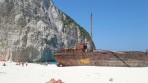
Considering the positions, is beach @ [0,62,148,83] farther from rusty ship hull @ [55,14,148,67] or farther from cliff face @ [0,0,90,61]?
cliff face @ [0,0,90,61]

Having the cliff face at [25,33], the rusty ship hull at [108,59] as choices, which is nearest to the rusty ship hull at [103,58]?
the rusty ship hull at [108,59]

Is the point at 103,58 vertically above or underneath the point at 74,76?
above

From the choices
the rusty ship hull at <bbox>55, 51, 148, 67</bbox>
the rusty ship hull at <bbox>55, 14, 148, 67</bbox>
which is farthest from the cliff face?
the rusty ship hull at <bbox>55, 51, 148, 67</bbox>

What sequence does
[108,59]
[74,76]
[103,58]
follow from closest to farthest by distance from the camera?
[74,76] < [108,59] < [103,58]

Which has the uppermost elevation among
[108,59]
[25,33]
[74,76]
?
[25,33]

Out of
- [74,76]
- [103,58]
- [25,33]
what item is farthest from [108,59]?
[25,33]

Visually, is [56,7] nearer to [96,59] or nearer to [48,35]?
[48,35]

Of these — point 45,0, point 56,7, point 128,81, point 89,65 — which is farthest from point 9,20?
point 128,81

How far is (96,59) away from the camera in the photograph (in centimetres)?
2488

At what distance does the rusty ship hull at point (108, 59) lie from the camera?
23.2 metres

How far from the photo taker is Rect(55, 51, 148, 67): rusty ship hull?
23.2 meters

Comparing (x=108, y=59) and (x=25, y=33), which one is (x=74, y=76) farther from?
(x=25, y=33)

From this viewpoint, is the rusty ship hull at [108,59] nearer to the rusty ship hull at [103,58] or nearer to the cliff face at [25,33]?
the rusty ship hull at [103,58]

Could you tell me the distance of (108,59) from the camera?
24250mm
